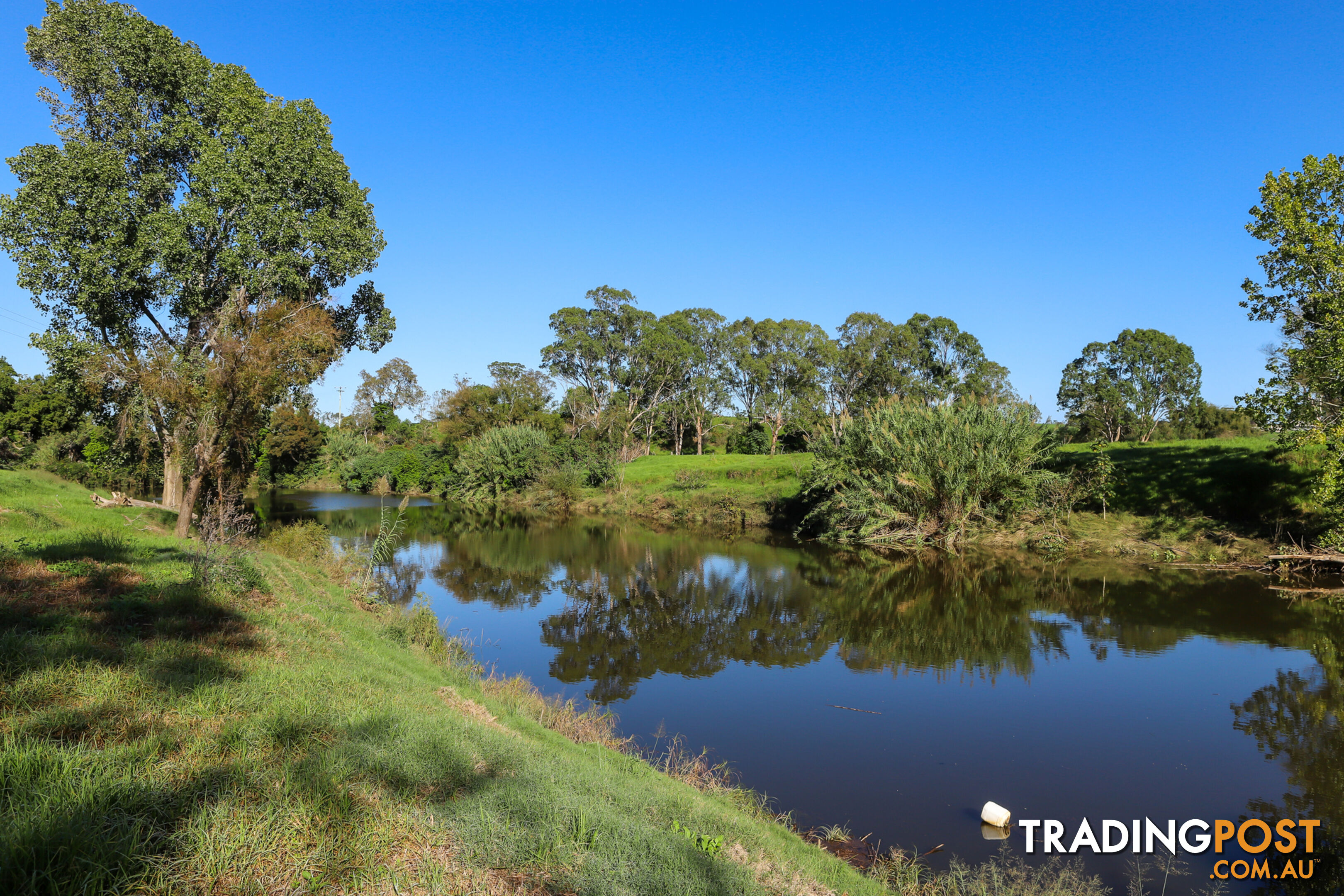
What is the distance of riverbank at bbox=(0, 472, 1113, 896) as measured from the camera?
137 inches

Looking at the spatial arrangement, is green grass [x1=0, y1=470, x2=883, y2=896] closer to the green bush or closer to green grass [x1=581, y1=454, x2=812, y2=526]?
the green bush

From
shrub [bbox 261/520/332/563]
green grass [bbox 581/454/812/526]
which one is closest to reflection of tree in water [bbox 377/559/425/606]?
shrub [bbox 261/520/332/563]

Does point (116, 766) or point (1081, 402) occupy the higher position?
point (1081, 402)

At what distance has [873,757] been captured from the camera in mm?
9000

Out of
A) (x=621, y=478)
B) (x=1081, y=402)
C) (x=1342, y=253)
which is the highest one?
(x=1081, y=402)

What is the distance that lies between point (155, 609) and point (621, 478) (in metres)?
38.2

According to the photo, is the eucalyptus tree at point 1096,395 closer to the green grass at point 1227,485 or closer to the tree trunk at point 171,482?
the green grass at point 1227,485

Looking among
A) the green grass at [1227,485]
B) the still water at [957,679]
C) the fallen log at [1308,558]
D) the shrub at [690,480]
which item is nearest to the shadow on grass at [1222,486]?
the green grass at [1227,485]

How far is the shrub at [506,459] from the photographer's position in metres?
48.0

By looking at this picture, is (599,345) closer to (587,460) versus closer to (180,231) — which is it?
(587,460)

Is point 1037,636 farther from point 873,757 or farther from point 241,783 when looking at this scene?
point 241,783

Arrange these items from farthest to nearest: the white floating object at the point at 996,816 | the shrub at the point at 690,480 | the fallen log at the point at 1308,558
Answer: the shrub at the point at 690,480
the fallen log at the point at 1308,558
the white floating object at the point at 996,816

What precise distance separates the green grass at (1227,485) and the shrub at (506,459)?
33.6 metres

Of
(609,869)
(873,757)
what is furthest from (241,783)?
(873,757)
